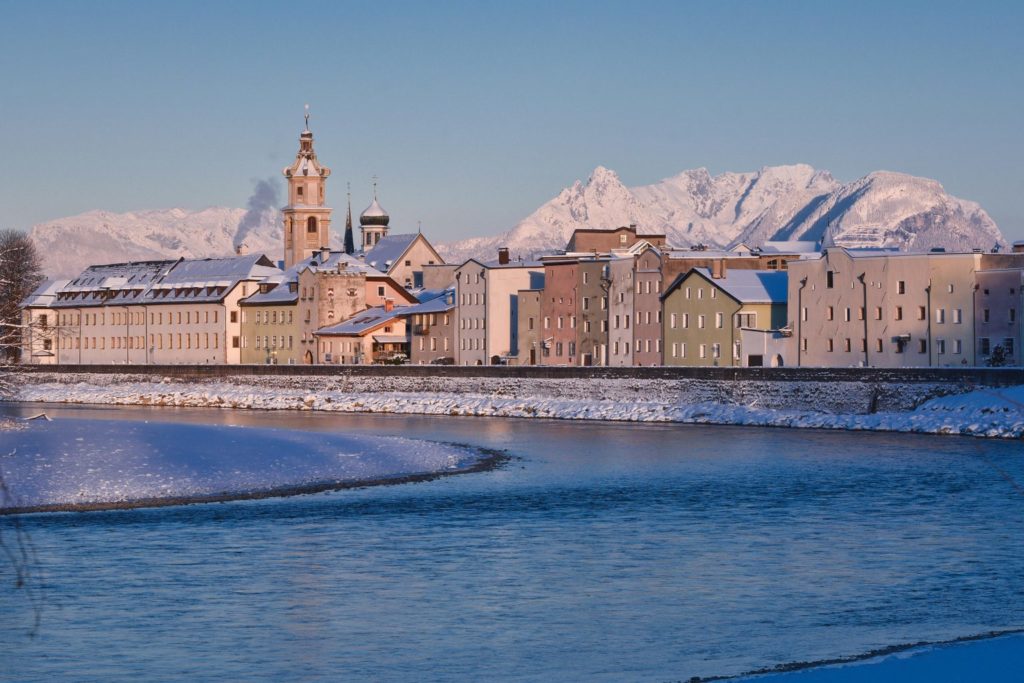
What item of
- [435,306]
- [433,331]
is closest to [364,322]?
[435,306]

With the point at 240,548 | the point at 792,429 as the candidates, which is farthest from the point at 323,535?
the point at 792,429

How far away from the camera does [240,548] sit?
3155cm

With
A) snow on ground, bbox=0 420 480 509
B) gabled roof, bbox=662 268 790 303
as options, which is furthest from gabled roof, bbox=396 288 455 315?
snow on ground, bbox=0 420 480 509

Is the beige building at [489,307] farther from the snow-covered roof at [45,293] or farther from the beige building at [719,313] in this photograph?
the snow-covered roof at [45,293]

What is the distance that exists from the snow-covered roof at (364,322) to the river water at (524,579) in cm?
8744

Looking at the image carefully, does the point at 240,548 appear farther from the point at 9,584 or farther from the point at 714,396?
the point at 714,396

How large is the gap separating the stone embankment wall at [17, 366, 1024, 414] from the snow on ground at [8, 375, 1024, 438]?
0.08 m

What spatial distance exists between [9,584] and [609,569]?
34.0 feet

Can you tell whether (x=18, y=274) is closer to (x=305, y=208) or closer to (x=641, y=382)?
(x=305, y=208)

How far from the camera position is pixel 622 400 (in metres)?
90.8

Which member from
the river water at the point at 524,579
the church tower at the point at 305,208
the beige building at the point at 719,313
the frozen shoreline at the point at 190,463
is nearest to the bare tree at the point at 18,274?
the church tower at the point at 305,208

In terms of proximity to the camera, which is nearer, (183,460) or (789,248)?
(183,460)

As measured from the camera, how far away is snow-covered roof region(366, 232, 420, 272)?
162375 millimetres

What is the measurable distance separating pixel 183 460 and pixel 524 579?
20805 millimetres
